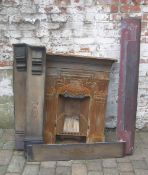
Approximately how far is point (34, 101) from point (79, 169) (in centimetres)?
97

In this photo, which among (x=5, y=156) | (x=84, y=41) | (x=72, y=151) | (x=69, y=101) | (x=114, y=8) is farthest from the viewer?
(x=84, y=41)

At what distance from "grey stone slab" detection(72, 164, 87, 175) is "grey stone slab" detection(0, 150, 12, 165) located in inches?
32.0

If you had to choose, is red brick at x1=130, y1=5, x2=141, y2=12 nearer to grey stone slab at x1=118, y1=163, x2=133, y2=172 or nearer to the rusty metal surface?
the rusty metal surface

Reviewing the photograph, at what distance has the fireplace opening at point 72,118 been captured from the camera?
175 inches

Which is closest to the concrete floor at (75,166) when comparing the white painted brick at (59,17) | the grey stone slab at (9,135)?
the grey stone slab at (9,135)

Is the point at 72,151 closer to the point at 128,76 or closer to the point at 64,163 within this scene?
the point at 64,163

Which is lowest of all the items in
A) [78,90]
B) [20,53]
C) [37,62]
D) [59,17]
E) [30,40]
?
[78,90]

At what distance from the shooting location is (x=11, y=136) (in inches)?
191

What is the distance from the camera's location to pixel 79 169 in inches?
157

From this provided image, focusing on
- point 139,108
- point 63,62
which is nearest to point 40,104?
point 63,62

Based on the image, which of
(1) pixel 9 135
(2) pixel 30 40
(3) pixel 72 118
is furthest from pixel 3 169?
(2) pixel 30 40

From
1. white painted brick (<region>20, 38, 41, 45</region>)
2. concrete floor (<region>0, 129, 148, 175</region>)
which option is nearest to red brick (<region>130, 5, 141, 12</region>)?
white painted brick (<region>20, 38, 41, 45</region>)

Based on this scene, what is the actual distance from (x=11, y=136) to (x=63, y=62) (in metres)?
1.38

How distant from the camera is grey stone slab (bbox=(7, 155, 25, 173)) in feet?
13.0
